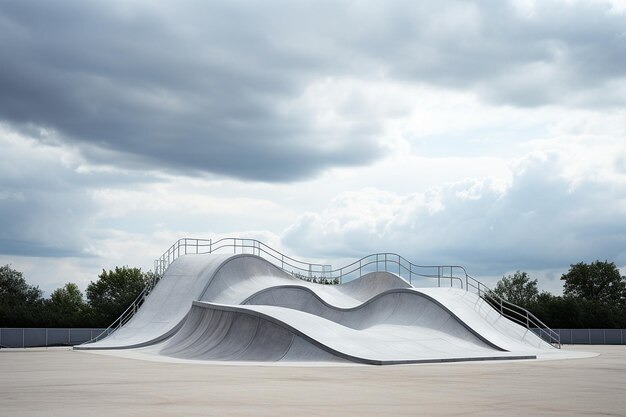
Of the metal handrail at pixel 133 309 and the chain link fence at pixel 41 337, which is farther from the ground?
the metal handrail at pixel 133 309

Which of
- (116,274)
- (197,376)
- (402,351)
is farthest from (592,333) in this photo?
(116,274)

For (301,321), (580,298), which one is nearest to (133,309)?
(301,321)

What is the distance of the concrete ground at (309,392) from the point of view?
1216 cm

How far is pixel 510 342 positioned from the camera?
1558 inches

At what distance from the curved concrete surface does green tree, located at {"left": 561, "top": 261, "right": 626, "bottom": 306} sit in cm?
7253

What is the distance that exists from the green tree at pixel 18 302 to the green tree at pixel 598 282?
7969cm

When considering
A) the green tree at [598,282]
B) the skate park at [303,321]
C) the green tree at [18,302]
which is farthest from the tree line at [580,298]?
the green tree at [18,302]

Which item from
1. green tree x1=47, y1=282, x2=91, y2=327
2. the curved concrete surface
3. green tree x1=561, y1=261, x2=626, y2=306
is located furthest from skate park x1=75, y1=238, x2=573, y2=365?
green tree x1=561, y1=261, x2=626, y2=306

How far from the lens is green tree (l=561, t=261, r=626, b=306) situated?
11512 centimetres

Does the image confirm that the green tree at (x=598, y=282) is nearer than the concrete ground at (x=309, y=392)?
No

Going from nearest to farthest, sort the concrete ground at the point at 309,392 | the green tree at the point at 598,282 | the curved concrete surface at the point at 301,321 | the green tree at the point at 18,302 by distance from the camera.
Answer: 1. the concrete ground at the point at 309,392
2. the curved concrete surface at the point at 301,321
3. the green tree at the point at 18,302
4. the green tree at the point at 598,282

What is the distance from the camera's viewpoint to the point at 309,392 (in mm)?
15320

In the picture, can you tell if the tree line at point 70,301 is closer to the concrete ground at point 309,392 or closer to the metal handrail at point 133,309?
the metal handrail at point 133,309

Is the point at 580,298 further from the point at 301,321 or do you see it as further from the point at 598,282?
the point at 301,321
